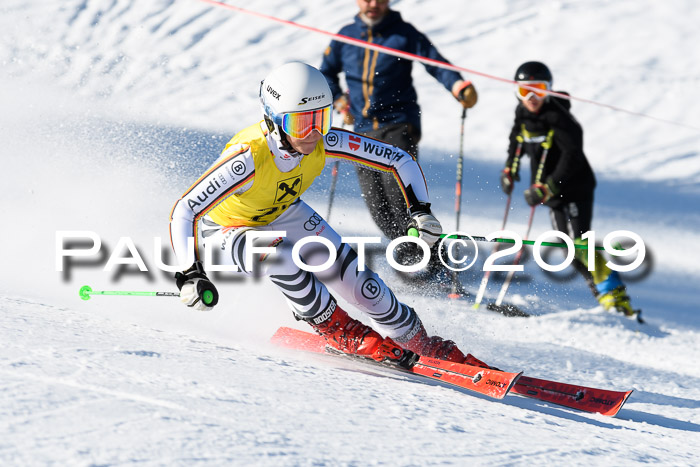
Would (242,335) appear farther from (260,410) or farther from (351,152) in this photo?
(260,410)

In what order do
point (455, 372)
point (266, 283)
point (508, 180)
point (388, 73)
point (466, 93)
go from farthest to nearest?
point (508, 180) < point (388, 73) < point (466, 93) < point (266, 283) < point (455, 372)

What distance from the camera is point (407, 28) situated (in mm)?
6098

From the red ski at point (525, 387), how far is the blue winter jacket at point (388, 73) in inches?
99.0

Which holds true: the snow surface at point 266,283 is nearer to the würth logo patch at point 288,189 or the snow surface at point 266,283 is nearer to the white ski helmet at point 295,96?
the würth logo patch at point 288,189

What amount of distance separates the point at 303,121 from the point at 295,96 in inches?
4.6

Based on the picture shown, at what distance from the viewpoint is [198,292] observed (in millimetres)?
3326

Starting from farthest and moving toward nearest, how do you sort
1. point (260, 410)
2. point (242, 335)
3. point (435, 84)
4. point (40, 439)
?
1. point (435, 84)
2. point (242, 335)
3. point (260, 410)
4. point (40, 439)

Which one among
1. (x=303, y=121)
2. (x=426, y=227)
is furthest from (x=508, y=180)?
(x=303, y=121)

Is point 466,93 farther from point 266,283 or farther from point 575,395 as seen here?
point 575,395

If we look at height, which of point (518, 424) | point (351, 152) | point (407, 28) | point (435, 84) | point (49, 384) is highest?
point (435, 84)

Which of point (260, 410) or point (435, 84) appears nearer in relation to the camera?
point (260, 410)

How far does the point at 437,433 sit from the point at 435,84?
11031 mm

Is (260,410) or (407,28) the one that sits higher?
(407,28)

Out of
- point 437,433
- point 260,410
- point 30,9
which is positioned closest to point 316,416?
point 260,410
